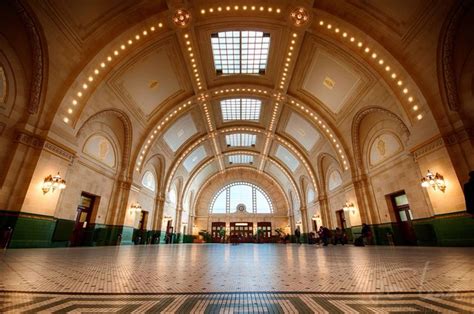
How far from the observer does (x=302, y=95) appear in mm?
13234

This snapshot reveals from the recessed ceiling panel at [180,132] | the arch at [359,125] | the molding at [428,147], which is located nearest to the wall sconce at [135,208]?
the recessed ceiling panel at [180,132]

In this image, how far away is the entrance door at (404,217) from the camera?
9.67 m

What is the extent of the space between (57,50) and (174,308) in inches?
418

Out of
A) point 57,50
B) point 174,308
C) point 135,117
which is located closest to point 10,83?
point 57,50

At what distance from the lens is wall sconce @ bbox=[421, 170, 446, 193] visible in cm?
740

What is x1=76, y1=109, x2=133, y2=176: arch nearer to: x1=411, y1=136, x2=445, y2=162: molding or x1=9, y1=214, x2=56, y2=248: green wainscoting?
x1=9, y1=214, x2=56, y2=248: green wainscoting

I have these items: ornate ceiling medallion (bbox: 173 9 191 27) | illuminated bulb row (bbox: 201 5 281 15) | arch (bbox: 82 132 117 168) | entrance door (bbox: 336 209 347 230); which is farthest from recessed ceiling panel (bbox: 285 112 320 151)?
arch (bbox: 82 132 117 168)

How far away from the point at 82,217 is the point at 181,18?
10.6 metres

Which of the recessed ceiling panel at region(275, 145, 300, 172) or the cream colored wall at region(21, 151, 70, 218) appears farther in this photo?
the recessed ceiling panel at region(275, 145, 300, 172)

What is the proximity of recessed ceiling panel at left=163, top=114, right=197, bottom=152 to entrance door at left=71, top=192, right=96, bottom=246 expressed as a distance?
6381mm

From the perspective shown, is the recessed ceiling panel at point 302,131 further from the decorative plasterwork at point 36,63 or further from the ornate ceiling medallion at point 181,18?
the decorative plasterwork at point 36,63

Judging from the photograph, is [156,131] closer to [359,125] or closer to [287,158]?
[359,125]

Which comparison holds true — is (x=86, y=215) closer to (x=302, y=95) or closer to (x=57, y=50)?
(x=57, y=50)

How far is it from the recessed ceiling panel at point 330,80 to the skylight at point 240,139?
8.55 metres
